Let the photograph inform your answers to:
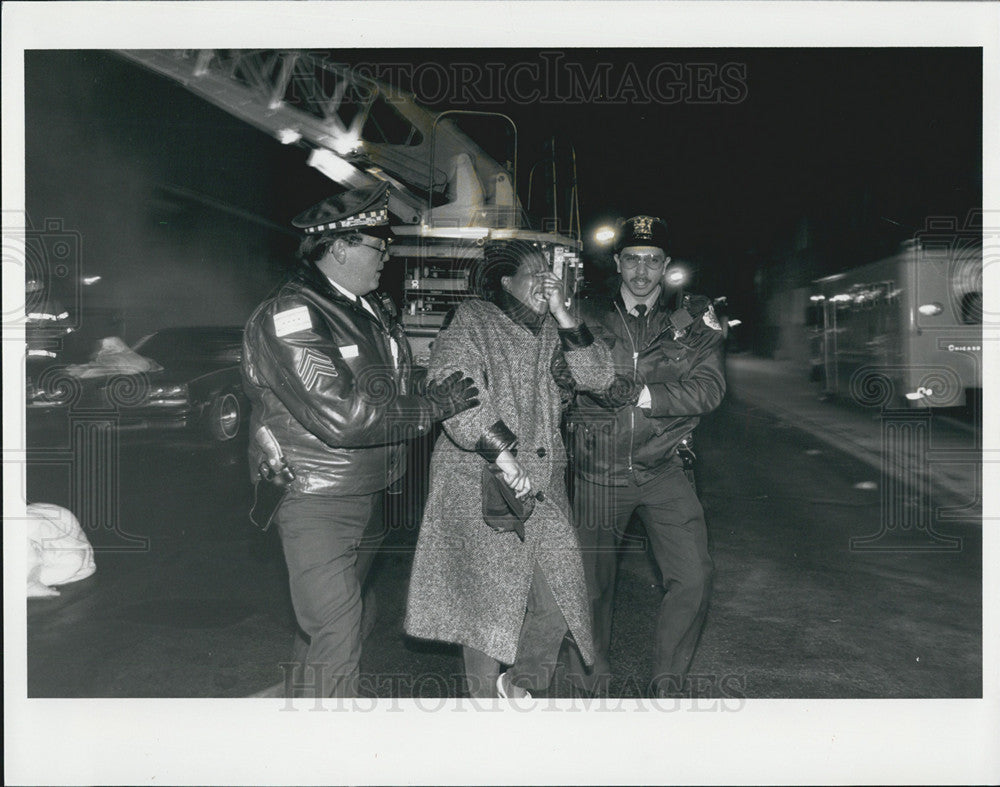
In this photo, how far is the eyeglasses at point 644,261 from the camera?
11.8 feet

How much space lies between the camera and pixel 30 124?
11.4 feet

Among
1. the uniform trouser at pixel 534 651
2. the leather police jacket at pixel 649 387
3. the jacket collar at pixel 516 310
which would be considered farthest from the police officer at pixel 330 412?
the leather police jacket at pixel 649 387

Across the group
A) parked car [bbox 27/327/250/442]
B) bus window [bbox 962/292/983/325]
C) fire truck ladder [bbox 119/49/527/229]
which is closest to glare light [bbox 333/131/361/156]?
fire truck ladder [bbox 119/49/527/229]

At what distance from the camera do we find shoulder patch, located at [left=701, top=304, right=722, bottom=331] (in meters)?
3.56

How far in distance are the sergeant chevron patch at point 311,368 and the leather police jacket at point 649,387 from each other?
3.48 feet

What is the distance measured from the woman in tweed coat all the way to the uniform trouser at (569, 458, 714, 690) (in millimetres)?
321

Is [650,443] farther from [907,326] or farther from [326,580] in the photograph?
[907,326]

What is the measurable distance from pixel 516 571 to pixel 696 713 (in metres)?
1.07

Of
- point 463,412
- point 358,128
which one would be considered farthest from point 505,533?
point 358,128

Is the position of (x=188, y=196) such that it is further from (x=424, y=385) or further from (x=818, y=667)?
(x=818, y=667)

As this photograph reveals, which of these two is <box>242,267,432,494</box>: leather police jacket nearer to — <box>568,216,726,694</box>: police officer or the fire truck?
<box>568,216,726,694</box>: police officer

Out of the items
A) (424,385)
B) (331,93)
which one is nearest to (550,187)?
(331,93)

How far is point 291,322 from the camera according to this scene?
2.90m

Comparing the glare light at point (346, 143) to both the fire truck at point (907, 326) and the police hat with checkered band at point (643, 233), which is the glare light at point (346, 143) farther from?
the fire truck at point (907, 326)
